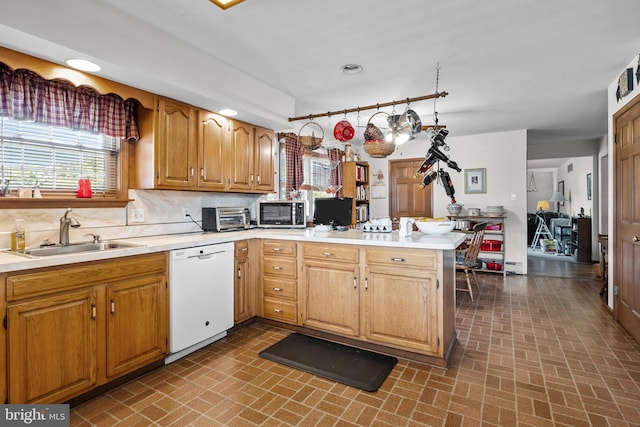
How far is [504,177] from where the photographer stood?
18.9ft

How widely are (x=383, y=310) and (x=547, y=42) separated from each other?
248cm

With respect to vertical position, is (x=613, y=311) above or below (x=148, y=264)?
below

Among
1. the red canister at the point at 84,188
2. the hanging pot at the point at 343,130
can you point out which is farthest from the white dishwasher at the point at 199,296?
the hanging pot at the point at 343,130

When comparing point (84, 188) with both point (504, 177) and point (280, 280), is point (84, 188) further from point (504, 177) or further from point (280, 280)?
point (504, 177)

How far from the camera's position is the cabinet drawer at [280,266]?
3074 mm

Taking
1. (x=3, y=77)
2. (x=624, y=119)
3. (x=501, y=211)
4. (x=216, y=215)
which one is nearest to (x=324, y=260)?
(x=216, y=215)

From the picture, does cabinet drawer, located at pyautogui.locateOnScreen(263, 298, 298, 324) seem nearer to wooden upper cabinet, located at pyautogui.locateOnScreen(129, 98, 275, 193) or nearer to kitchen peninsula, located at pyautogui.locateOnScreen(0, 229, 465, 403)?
kitchen peninsula, located at pyautogui.locateOnScreen(0, 229, 465, 403)

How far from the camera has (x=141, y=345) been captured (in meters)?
2.29

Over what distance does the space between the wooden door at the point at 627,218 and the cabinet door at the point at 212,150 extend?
3.70 meters

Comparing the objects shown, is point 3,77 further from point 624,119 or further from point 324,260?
point 624,119

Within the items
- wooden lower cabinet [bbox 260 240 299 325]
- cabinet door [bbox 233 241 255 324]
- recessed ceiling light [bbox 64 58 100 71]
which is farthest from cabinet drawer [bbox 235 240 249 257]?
recessed ceiling light [bbox 64 58 100 71]

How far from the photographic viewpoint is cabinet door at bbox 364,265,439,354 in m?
2.40

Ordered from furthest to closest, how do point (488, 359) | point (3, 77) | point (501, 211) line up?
1. point (501, 211)
2. point (488, 359)
3. point (3, 77)

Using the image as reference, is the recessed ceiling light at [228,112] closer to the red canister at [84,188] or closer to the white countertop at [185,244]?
the white countertop at [185,244]
